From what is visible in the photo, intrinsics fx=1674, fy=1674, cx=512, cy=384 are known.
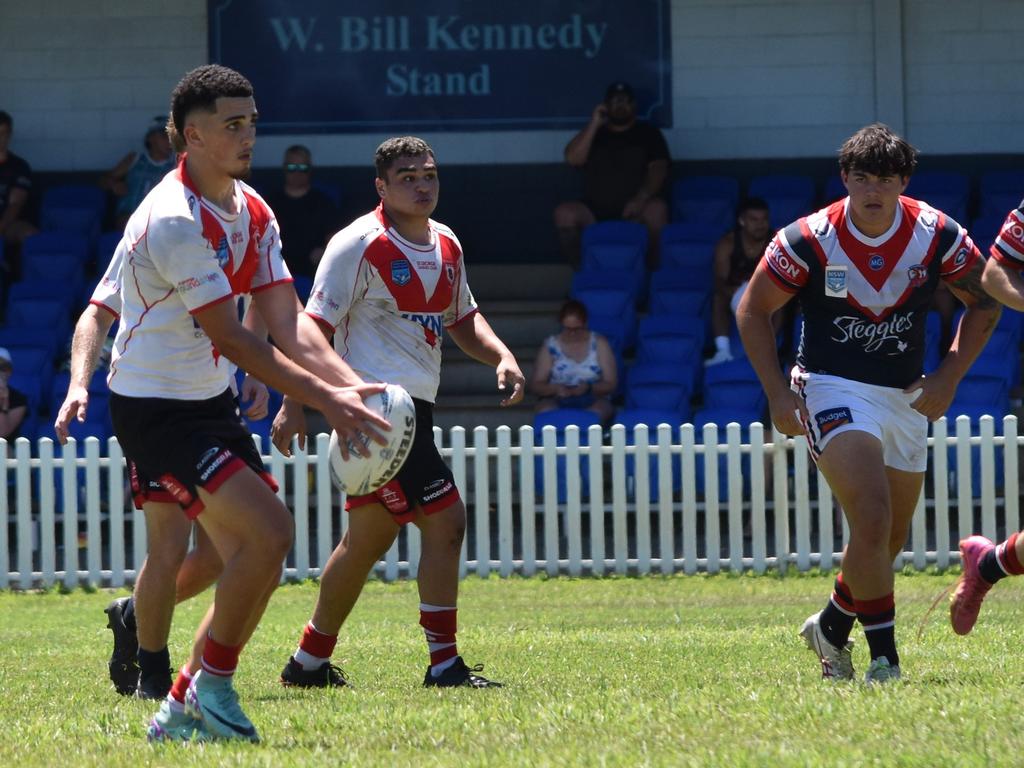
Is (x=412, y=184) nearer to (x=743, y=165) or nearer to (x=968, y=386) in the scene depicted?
(x=968, y=386)

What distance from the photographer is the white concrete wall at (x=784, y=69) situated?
16.9 m

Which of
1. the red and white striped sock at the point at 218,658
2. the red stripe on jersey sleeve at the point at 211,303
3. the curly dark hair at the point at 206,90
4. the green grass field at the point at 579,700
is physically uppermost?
the curly dark hair at the point at 206,90

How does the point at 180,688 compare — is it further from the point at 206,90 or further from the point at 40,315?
the point at 40,315

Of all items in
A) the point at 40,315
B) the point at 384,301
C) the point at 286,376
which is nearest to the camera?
the point at 286,376

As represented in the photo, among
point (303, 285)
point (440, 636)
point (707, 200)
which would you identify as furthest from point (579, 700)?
point (707, 200)

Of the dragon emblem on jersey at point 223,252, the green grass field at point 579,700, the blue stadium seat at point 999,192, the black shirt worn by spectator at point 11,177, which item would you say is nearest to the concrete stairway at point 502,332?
the blue stadium seat at point 999,192

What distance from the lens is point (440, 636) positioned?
672cm

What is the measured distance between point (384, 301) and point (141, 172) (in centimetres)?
1018

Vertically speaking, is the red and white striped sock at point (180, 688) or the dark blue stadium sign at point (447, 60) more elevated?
the dark blue stadium sign at point (447, 60)

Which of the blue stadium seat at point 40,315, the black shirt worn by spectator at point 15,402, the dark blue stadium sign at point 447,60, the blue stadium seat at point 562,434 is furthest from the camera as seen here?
the dark blue stadium sign at point 447,60

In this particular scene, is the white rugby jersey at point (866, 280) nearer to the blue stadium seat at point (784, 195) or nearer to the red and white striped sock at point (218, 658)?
the red and white striped sock at point (218, 658)

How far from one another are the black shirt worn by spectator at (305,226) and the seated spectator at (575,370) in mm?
2568

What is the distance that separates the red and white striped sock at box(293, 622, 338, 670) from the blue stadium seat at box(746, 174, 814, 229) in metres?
9.45

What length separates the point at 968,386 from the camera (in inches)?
531
